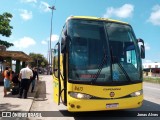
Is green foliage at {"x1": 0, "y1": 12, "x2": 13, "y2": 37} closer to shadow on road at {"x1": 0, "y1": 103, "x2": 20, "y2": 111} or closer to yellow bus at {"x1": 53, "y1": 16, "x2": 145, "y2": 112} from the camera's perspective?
shadow on road at {"x1": 0, "y1": 103, "x2": 20, "y2": 111}

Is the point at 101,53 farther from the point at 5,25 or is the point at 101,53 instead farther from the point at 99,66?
the point at 5,25

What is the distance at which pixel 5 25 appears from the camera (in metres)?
36.0

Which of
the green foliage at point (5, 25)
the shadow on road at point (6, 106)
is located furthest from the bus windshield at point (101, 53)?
the green foliage at point (5, 25)

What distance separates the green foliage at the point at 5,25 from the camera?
35.7 m

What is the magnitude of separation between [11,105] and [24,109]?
3.78ft

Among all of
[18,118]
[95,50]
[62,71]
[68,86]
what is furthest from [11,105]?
[95,50]

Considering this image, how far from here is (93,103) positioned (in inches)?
324

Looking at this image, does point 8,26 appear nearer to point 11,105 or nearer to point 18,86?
point 18,86

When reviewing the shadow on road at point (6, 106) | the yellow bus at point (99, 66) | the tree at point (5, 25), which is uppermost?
the tree at point (5, 25)

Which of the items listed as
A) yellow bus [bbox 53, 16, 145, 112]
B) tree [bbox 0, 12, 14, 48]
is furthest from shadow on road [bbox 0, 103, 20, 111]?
tree [bbox 0, 12, 14, 48]

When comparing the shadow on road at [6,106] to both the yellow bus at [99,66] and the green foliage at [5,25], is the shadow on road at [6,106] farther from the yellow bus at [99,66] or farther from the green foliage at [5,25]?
the green foliage at [5,25]

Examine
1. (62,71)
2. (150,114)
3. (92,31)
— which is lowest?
(150,114)

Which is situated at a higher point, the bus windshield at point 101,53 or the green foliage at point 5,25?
the green foliage at point 5,25

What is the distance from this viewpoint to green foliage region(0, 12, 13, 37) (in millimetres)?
35656
